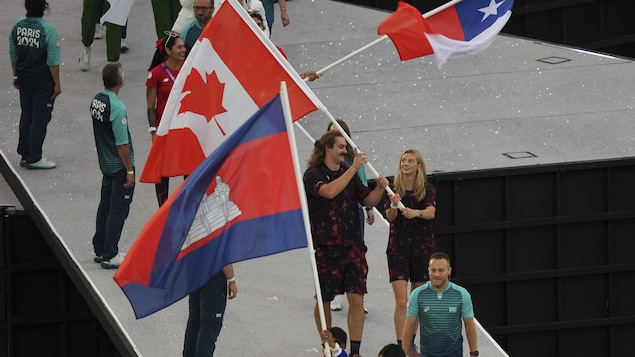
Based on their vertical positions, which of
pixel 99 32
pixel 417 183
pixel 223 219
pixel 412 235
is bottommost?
pixel 412 235

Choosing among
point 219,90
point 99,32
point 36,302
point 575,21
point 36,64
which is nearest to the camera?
point 219,90

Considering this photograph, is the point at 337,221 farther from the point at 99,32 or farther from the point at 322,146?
the point at 99,32

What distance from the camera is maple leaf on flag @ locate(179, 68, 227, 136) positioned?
1256 cm

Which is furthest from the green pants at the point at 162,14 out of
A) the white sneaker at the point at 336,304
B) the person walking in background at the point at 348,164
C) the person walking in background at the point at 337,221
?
the person walking in background at the point at 337,221

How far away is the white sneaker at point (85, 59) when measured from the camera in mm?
19609

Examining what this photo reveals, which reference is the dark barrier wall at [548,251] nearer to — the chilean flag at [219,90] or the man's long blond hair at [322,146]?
the man's long blond hair at [322,146]

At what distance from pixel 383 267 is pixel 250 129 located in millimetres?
4464

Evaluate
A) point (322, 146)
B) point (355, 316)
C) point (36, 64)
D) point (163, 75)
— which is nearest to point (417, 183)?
point (322, 146)

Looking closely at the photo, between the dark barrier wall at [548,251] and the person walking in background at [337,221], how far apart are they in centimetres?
364

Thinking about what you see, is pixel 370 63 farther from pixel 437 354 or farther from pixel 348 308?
pixel 437 354

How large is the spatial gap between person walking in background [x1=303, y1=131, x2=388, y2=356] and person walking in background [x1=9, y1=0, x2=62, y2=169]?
4.44 meters

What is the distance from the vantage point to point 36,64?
15953 mm

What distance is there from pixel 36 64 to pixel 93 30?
3414 millimetres

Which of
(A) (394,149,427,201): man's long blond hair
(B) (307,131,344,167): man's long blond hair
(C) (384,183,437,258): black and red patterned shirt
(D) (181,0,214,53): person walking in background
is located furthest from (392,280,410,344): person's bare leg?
(D) (181,0,214,53): person walking in background
